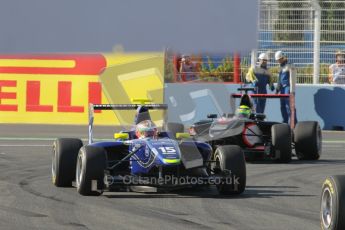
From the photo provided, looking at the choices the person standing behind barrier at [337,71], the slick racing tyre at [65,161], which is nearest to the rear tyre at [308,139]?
the slick racing tyre at [65,161]

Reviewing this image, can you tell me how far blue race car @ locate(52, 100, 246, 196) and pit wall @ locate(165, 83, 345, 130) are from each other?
9688mm

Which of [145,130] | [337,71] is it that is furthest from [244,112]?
[337,71]

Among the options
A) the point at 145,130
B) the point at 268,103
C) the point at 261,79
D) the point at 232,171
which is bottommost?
the point at 232,171

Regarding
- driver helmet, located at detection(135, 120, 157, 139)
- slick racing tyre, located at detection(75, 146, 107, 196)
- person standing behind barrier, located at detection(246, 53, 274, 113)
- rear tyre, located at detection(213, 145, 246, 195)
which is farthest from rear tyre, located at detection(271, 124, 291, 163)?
person standing behind barrier, located at detection(246, 53, 274, 113)

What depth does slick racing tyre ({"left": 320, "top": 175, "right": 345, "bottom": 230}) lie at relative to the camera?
5.12m

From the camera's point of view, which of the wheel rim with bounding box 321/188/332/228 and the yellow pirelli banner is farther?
the yellow pirelli banner

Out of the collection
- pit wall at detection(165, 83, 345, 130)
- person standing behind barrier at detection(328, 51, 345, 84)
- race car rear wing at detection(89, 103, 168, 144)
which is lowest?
race car rear wing at detection(89, 103, 168, 144)

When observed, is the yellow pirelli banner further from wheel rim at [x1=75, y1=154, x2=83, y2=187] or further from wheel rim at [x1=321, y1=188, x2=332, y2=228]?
wheel rim at [x1=321, y1=188, x2=332, y2=228]

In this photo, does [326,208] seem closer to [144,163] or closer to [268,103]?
[144,163]

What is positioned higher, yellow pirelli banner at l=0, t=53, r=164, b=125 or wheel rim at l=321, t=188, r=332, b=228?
yellow pirelli banner at l=0, t=53, r=164, b=125

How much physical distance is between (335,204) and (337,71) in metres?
14.5

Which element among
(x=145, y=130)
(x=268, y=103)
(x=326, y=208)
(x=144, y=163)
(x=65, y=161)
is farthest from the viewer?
(x=268, y=103)

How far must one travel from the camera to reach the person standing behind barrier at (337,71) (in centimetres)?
1927

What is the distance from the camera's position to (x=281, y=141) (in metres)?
11.6
